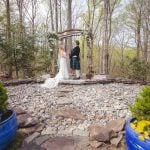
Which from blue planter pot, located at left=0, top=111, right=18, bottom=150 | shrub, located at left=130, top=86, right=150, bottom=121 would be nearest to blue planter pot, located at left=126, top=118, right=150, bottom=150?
shrub, located at left=130, top=86, right=150, bottom=121

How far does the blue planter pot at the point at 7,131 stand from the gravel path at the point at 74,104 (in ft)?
3.08

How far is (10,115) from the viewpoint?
Result: 17.0 ft

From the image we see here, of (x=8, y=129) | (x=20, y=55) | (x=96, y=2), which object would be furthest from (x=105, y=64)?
(x=96, y=2)

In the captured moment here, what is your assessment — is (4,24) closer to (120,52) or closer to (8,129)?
(8,129)

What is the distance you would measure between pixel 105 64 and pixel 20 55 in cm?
449

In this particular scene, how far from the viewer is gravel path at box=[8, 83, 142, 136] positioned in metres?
6.10

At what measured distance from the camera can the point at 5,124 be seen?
15.3 feet

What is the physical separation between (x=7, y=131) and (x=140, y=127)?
88.0 inches

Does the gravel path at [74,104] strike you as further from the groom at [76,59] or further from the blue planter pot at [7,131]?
the groom at [76,59]

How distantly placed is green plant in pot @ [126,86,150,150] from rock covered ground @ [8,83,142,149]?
141cm

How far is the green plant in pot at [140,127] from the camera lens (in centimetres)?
396

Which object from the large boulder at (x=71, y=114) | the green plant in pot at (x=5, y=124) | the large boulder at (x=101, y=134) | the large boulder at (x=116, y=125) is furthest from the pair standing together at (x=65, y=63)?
the green plant in pot at (x=5, y=124)

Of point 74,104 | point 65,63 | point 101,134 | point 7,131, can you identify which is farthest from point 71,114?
point 65,63

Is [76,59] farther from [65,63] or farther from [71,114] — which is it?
[71,114]
